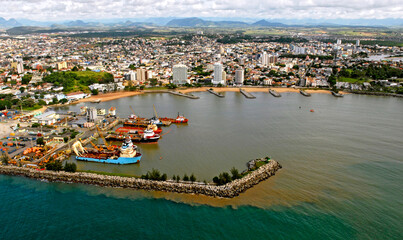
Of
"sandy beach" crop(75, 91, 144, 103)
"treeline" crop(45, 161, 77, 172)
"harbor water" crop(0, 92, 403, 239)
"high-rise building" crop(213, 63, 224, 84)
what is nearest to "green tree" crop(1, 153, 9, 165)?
"harbor water" crop(0, 92, 403, 239)

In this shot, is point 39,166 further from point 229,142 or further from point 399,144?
point 399,144

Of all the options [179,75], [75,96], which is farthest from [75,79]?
[179,75]

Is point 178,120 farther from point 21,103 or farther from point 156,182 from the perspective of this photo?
point 21,103

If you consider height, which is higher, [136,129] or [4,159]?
[4,159]

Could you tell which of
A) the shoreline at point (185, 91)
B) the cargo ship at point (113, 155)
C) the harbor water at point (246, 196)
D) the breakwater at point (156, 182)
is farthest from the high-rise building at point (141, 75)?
the breakwater at point (156, 182)

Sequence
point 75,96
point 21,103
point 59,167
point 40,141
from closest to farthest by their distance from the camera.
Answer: point 59,167 < point 40,141 < point 21,103 < point 75,96

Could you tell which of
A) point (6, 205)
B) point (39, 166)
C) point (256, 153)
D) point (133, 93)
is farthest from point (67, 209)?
point (133, 93)

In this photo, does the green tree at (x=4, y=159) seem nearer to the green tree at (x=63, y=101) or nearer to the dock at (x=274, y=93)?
the green tree at (x=63, y=101)
